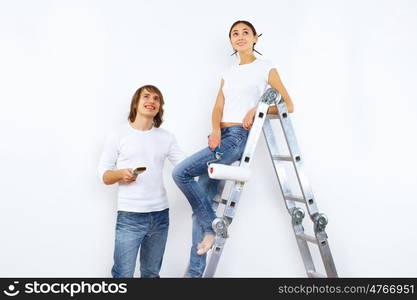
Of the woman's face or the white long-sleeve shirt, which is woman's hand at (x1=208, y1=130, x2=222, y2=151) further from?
the woman's face

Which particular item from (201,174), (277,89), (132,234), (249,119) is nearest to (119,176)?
(132,234)

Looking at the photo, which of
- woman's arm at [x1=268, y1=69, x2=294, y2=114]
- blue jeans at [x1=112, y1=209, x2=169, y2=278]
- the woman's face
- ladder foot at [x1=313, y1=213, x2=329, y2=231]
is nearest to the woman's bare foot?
blue jeans at [x1=112, y1=209, x2=169, y2=278]

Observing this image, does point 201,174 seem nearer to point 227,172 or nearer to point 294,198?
point 227,172

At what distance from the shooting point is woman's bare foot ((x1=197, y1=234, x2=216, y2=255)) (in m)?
2.55

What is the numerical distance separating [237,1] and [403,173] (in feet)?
5.42

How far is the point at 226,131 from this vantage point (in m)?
2.74

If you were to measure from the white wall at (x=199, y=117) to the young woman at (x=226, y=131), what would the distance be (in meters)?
0.43

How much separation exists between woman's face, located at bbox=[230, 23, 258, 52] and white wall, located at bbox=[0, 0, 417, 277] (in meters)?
0.42

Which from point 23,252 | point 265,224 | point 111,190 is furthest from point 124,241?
point 265,224

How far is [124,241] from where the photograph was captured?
269 centimetres

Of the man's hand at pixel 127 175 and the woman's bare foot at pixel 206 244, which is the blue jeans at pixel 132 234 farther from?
the woman's bare foot at pixel 206 244

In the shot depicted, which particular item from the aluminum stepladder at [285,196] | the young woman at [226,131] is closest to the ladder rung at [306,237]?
the aluminum stepladder at [285,196]

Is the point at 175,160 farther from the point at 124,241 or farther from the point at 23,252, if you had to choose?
the point at 23,252

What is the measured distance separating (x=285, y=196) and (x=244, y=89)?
2.24ft
